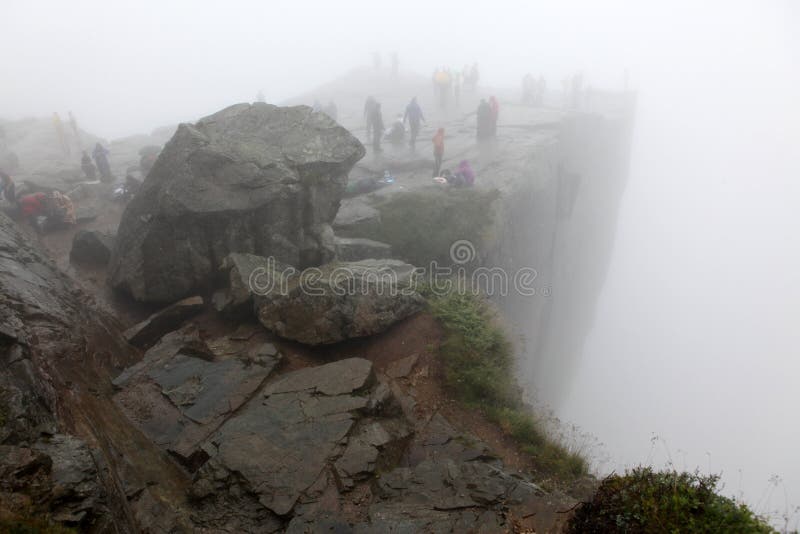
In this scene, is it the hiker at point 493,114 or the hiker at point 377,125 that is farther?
the hiker at point 493,114

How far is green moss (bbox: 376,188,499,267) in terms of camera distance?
16.7 meters

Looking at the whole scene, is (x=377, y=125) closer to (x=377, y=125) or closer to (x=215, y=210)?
(x=377, y=125)

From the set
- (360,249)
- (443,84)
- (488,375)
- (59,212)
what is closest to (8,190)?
(59,212)

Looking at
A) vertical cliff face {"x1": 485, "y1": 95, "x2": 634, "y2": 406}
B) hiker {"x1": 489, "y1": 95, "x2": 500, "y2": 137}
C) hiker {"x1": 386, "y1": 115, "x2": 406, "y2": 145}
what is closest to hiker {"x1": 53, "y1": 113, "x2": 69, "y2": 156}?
hiker {"x1": 386, "y1": 115, "x2": 406, "y2": 145}

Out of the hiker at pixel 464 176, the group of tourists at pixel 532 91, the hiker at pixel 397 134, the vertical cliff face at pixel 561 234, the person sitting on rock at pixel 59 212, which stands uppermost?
the group of tourists at pixel 532 91

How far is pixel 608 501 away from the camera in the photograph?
19.1ft

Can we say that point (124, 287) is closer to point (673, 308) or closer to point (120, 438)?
point (120, 438)

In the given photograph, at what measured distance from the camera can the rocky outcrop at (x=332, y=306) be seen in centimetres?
1080

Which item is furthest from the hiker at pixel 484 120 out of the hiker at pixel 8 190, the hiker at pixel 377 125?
the hiker at pixel 8 190

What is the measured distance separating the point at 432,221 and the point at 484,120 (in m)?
11.9

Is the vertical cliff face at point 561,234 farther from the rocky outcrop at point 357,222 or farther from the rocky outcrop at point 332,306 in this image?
the rocky outcrop at point 357,222

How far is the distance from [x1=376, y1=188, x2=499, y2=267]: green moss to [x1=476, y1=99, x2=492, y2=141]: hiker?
28.5 ft

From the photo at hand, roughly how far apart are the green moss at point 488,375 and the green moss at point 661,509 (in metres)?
2.57

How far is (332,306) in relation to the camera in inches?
425
